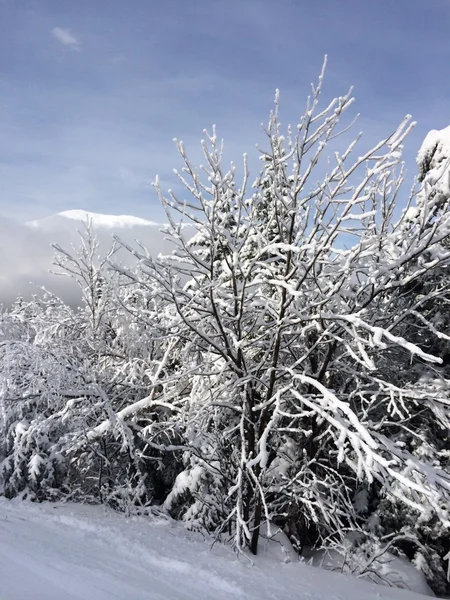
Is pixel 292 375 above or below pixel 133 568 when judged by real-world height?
above

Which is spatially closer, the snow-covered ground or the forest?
the snow-covered ground

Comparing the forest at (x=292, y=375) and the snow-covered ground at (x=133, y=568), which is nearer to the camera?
the snow-covered ground at (x=133, y=568)

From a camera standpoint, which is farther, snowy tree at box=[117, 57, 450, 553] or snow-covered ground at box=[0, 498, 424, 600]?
snowy tree at box=[117, 57, 450, 553]

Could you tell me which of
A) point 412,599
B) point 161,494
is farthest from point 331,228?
point 161,494

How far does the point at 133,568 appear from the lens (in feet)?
16.0

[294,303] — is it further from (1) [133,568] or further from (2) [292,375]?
(1) [133,568]

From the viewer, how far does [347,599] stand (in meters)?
5.13

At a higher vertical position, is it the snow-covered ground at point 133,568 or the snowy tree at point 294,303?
the snowy tree at point 294,303

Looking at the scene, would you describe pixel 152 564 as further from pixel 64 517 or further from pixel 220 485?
pixel 220 485

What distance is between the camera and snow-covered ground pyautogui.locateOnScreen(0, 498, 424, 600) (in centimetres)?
373

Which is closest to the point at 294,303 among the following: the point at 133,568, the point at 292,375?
the point at 292,375

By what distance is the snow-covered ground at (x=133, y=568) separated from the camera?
12.2 ft

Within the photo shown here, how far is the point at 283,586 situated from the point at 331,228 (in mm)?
4668

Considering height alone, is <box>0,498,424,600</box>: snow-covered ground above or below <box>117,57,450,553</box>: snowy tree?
below
